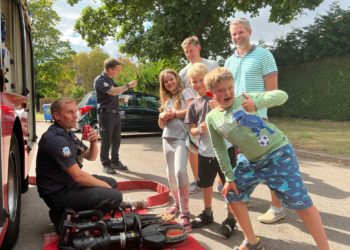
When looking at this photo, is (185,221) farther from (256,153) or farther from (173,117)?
(256,153)

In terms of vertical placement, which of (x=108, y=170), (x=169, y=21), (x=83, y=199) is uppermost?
(x=169, y=21)

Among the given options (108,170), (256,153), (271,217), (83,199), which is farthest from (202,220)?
(108,170)

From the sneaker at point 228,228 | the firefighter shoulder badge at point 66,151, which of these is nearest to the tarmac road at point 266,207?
the sneaker at point 228,228

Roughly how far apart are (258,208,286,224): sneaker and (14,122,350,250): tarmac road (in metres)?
0.06

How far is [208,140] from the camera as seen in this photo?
13.3 ft

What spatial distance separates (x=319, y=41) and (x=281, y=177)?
16885mm

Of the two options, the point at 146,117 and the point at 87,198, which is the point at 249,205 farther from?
the point at 146,117

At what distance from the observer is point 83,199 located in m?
3.82

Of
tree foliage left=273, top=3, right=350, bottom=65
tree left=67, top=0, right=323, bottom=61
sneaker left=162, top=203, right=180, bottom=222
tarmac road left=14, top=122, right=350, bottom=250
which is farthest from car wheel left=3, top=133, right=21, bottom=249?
tree foliage left=273, top=3, right=350, bottom=65

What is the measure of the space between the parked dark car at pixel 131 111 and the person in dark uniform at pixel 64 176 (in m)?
8.82

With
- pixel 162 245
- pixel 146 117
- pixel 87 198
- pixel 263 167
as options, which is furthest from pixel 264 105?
pixel 146 117

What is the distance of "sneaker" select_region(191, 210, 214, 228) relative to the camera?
4163 millimetres

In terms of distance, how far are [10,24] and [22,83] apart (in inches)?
35.7

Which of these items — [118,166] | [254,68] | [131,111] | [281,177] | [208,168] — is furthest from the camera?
[131,111]
